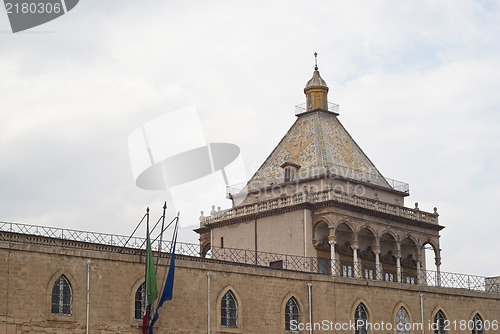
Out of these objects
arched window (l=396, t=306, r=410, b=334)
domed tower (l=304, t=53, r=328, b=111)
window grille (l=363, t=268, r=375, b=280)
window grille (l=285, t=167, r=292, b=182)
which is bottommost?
arched window (l=396, t=306, r=410, b=334)

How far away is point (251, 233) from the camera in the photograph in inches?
1962

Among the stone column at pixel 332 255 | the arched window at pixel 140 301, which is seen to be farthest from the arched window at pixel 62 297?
the stone column at pixel 332 255

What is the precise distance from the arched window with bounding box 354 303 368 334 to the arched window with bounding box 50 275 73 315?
13.2m

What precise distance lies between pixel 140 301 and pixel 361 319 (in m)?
10.8

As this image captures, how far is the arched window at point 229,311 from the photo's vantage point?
108 feet

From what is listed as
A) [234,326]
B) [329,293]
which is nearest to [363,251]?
[329,293]

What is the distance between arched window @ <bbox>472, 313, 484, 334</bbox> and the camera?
138 ft

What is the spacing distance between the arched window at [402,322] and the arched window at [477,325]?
4718 millimetres

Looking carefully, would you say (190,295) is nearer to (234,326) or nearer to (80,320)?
(234,326)

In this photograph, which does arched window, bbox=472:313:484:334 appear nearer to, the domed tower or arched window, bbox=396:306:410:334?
arched window, bbox=396:306:410:334

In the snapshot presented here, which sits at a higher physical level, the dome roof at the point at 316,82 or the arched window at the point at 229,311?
the dome roof at the point at 316,82

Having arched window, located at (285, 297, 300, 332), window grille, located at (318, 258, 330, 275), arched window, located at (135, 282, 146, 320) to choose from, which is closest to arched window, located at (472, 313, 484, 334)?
window grille, located at (318, 258, 330, 275)

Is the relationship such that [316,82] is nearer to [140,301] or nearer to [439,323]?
[439,323]

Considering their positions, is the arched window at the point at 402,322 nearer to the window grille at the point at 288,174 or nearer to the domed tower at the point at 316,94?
the window grille at the point at 288,174
